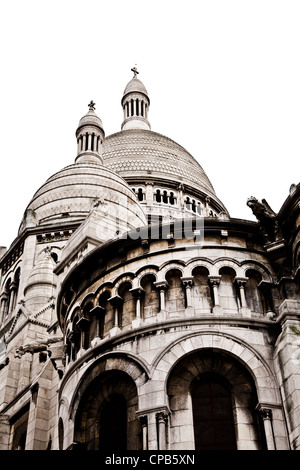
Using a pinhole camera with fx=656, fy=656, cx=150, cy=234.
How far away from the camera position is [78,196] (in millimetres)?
37125

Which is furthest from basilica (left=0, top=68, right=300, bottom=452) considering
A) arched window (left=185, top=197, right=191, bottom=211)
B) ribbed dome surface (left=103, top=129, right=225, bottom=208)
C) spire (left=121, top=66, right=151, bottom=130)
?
spire (left=121, top=66, right=151, bottom=130)

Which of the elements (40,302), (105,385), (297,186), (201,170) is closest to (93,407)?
(105,385)

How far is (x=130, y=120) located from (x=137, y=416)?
178ft

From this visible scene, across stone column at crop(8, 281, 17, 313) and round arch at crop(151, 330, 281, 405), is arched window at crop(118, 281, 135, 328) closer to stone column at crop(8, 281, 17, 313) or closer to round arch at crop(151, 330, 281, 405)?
round arch at crop(151, 330, 281, 405)

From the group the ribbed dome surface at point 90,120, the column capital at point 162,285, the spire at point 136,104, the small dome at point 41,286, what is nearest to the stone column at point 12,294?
the small dome at point 41,286

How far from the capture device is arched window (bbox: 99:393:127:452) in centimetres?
1562

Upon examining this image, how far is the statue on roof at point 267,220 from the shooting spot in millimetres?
17603

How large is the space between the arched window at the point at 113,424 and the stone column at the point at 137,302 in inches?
72.1

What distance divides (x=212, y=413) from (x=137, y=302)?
11.4ft

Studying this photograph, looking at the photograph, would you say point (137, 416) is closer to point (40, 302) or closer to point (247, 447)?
point (247, 447)

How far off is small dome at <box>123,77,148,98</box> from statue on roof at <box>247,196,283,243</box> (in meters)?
53.9

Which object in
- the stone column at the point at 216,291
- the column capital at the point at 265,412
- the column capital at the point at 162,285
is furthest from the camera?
the column capital at the point at 162,285

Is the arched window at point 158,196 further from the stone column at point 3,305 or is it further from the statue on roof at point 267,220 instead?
the statue on roof at point 267,220

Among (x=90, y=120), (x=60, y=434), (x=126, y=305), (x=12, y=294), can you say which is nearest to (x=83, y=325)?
(x=126, y=305)
